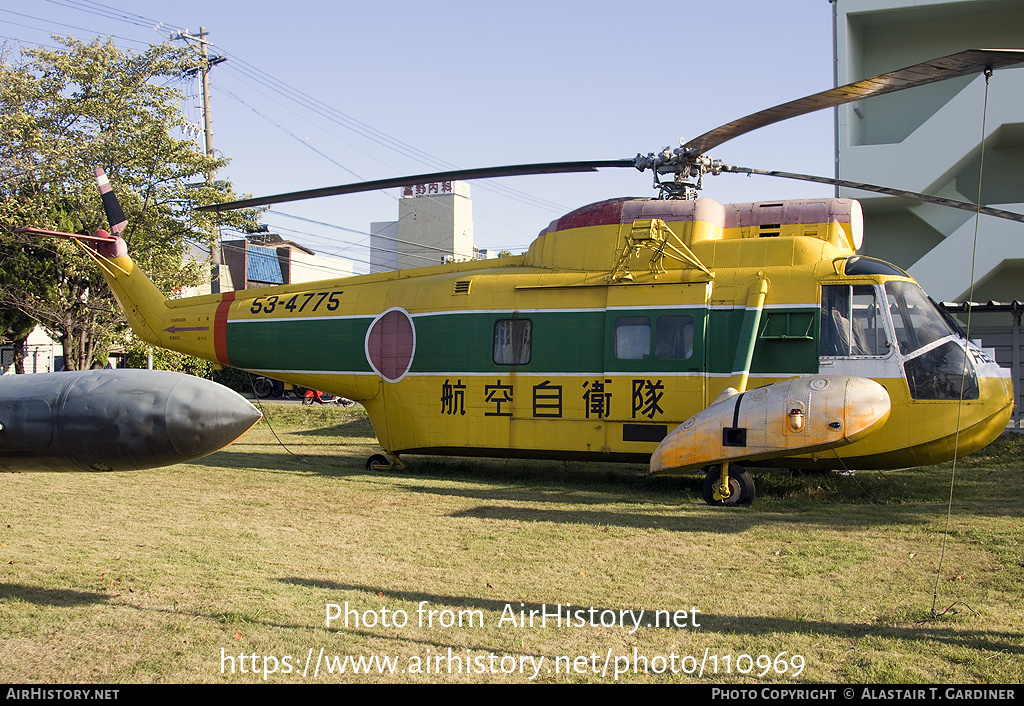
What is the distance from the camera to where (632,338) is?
12086mm

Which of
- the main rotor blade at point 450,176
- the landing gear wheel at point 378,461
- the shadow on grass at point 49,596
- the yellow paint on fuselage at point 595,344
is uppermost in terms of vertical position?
the main rotor blade at point 450,176

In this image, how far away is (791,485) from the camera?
39.3ft

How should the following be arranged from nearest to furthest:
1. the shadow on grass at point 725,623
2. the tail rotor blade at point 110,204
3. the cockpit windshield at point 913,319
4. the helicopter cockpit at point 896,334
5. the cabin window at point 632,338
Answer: the shadow on grass at point 725,623 < the helicopter cockpit at point 896,334 < the cockpit windshield at point 913,319 < the cabin window at point 632,338 < the tail rotor blade at point 110,204

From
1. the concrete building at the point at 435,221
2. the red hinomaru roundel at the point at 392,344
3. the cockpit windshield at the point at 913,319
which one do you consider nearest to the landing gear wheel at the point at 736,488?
the cockpit windshield at the point at 913,319

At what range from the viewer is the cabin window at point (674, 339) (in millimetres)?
11766

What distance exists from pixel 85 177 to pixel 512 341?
49.7 feet

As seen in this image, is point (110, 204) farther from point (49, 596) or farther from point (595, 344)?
point (49, 596)

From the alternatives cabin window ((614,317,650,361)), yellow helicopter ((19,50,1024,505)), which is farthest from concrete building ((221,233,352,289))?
cabin window ((614,317,650,361))

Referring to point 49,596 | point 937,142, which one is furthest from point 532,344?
point 937,142

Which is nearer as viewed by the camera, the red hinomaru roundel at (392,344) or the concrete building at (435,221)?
the red hinomaru roundel at (392,344)

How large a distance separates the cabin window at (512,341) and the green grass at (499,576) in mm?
2032

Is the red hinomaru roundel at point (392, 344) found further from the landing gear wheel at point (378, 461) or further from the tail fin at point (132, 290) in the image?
the tail fin at point (132, 290)
